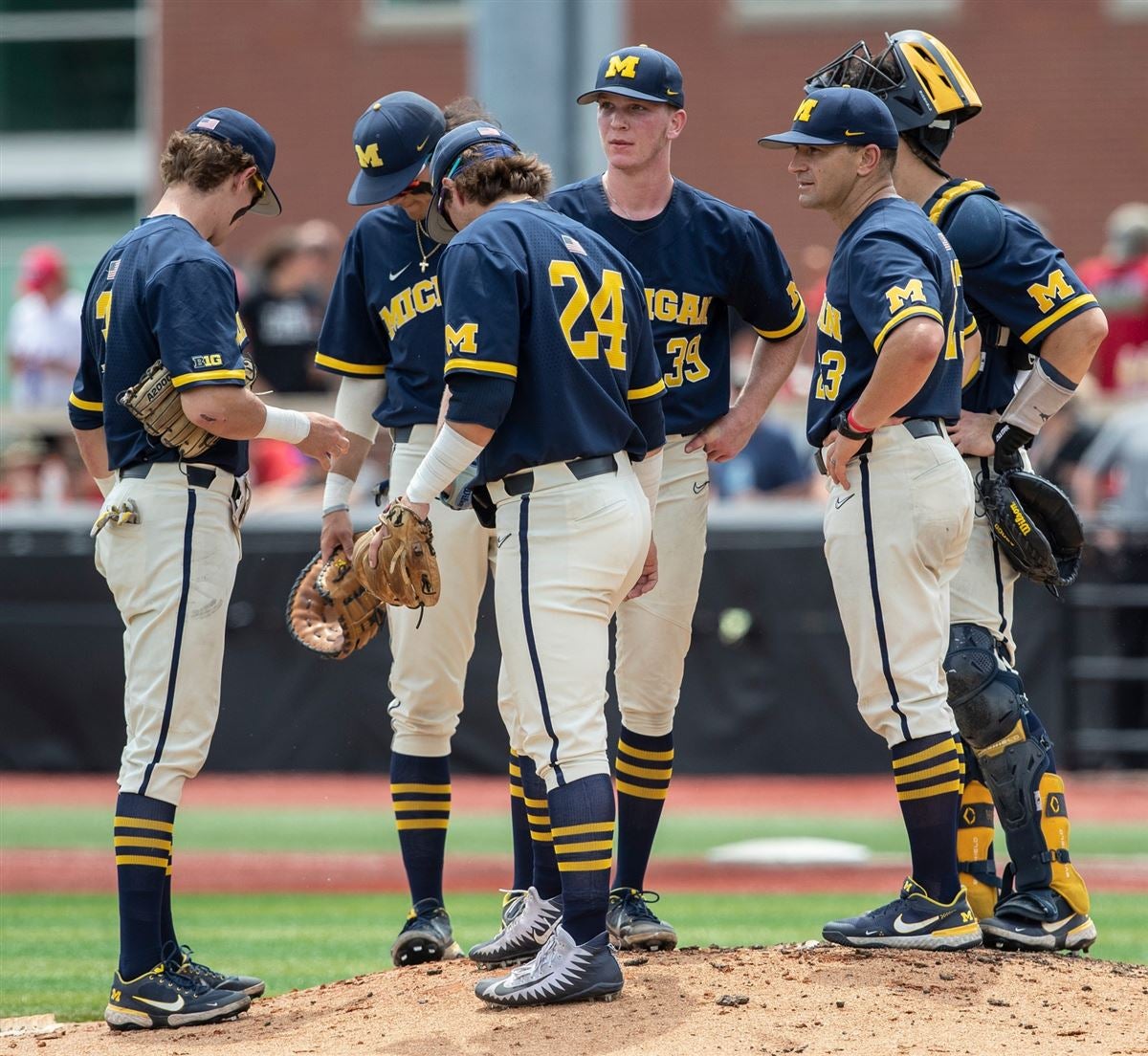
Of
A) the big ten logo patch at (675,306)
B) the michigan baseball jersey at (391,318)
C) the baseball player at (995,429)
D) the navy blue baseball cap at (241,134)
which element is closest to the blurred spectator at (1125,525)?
the baseball player at (995,429)

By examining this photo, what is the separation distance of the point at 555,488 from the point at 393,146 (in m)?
1.45

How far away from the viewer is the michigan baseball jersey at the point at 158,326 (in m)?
4.99

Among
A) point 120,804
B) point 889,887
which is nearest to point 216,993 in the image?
point 120,804

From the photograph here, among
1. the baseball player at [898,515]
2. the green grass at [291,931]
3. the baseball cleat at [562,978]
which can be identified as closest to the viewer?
the baseball cleat at [562,978]

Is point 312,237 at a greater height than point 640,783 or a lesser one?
greater

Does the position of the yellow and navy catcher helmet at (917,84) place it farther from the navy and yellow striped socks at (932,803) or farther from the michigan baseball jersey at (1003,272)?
the navy and yellow striped socks at (932,803)

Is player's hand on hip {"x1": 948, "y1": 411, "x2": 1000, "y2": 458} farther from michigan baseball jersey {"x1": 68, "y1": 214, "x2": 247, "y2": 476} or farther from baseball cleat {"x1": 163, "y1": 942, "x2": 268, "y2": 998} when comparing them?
baseball cleat {"x1": 163, "y1": 942, "x2": 268, "y2": 998}

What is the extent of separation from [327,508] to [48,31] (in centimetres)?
1952

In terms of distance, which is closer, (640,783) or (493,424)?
(493,424)

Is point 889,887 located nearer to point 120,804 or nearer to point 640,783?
point 640,783

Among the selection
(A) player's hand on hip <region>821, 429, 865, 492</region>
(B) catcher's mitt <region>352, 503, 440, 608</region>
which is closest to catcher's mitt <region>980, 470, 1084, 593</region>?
(A) player's hand on hip <region>821, 429, 865, 492</region>

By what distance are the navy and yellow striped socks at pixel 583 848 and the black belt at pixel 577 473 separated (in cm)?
81

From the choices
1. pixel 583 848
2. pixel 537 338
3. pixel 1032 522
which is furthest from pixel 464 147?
pixel 1032 522

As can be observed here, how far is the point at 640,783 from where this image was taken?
5.64m
